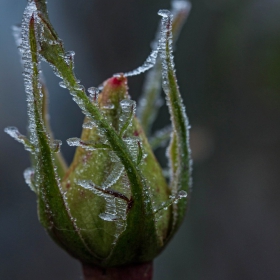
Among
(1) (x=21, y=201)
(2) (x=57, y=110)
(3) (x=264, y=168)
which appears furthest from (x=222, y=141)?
(1) (x=21, y=201)

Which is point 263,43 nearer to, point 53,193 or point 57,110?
point 57,110

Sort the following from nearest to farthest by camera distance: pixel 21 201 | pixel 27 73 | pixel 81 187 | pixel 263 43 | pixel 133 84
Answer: pixel 27 73 < pixel 81 187 < pixel 263 43 < pixel 21 201 < pixel 133 84

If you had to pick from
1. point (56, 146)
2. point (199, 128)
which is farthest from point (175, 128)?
point (199, 128)

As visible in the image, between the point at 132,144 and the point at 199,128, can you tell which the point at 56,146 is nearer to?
the point at 132,144

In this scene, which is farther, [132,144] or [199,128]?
[199,128]

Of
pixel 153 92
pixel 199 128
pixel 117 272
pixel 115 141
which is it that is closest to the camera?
pixel 115 141

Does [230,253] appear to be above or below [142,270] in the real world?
below
